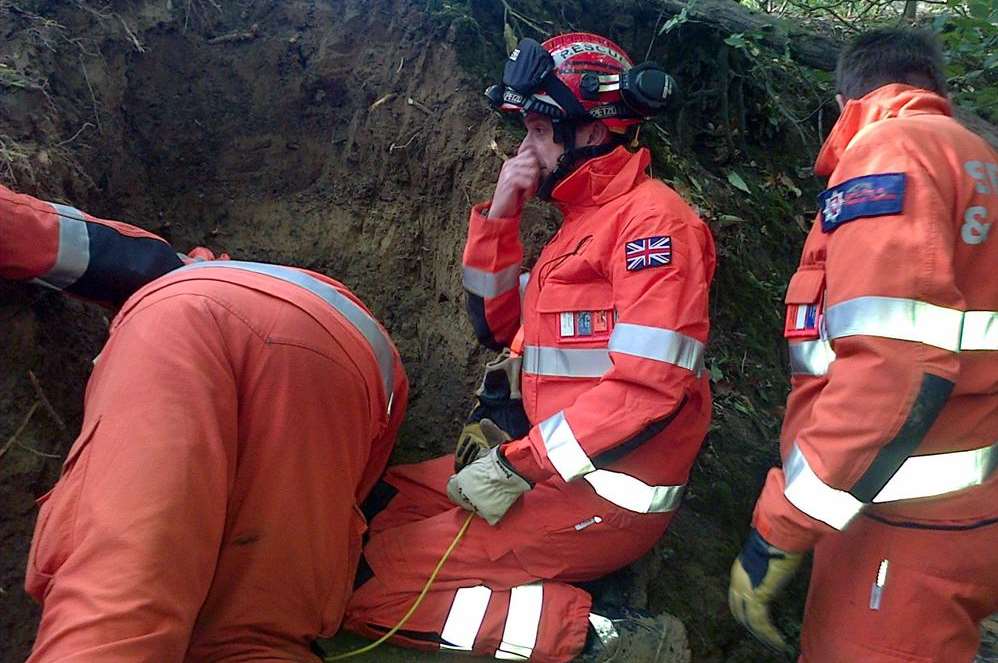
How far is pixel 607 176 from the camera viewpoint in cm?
271

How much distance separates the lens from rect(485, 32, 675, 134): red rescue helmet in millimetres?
2639

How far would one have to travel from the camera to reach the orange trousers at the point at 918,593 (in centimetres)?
204

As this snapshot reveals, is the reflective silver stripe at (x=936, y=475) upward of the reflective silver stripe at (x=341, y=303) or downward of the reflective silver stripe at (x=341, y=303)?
downward

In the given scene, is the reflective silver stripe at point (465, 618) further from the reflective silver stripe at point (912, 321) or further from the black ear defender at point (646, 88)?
the black ear defender at point (646, 88)

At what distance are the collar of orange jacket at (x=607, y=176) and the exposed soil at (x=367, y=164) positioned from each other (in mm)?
923

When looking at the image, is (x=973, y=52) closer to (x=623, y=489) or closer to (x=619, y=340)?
(x=619, y=340)

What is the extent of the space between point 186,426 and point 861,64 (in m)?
2.24

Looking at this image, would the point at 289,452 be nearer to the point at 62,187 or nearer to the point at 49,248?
the point at 49,248

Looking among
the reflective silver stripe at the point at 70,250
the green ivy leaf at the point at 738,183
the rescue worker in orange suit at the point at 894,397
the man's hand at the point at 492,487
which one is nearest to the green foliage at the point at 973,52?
the green ivy leaf at the point at 738,183

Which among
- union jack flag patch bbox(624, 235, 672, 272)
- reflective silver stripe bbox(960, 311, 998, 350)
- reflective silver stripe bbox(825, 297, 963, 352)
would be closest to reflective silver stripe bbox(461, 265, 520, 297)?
union jack flag patch bbox(624, 235, 672, 272)

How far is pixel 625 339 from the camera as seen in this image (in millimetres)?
2332

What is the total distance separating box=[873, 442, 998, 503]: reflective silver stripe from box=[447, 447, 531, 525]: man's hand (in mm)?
1101

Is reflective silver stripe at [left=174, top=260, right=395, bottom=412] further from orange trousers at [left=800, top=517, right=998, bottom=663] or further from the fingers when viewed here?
orange trousers at [left=800, top=517, right=998, bottom=663]

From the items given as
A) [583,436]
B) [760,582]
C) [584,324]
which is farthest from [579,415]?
[760,582]
